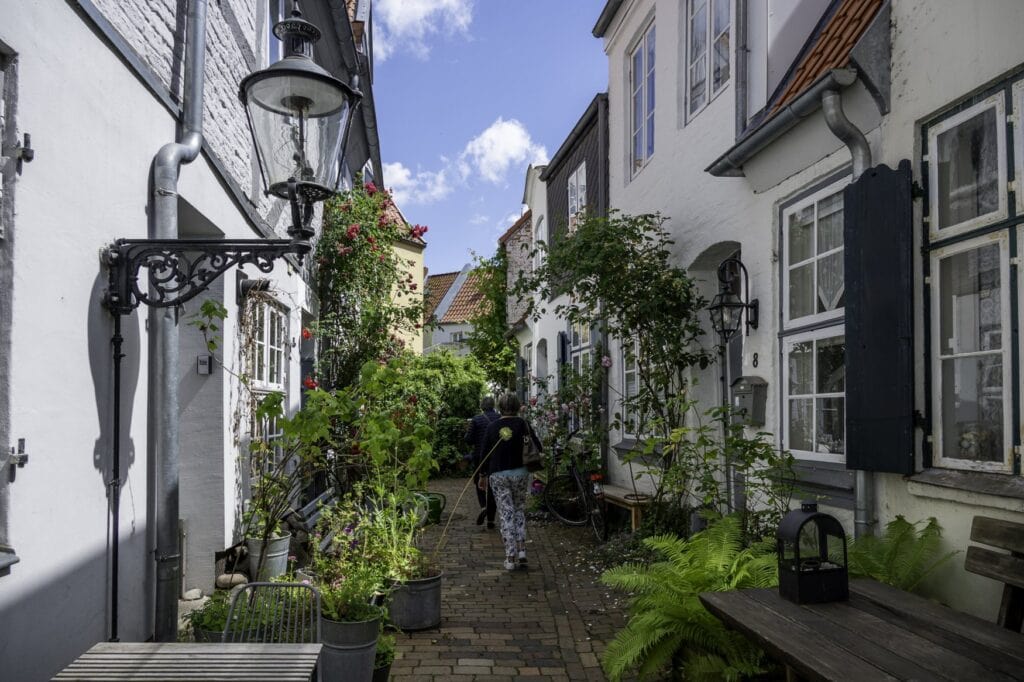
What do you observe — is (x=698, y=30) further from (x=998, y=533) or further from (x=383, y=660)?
(x=383, y=660)

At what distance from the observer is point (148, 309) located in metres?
4.13

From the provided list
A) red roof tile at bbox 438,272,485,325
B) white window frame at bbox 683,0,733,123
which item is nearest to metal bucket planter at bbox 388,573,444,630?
white window frame at bbox 683,0,733,123

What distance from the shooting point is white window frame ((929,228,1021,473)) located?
3424mm

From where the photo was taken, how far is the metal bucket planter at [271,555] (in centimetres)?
542

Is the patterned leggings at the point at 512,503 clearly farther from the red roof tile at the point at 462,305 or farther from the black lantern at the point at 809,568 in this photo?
the red roof tile at the point at 462,305

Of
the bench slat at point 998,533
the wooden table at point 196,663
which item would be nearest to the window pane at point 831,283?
the bench slat at point 998,533

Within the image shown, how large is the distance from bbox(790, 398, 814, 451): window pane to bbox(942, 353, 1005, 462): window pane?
139cm

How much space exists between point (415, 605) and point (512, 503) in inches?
73.5

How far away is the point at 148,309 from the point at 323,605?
5.83 ft

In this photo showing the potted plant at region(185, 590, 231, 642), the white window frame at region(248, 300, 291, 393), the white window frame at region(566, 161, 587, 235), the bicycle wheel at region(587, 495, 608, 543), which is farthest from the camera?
the white window frame at region(566, 161, 587, 235)

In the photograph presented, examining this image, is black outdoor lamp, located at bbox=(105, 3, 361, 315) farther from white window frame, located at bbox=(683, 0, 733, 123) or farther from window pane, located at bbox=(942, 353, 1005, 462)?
white window frame, located at bbox=(683, 0, 733, 123)

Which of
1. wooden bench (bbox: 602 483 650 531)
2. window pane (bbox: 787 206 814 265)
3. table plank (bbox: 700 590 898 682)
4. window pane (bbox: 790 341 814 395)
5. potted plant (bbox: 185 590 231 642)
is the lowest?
wooden bench (bbox: 602 483 650 531)

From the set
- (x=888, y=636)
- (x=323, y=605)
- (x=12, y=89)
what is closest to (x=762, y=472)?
(x=888, y=636)

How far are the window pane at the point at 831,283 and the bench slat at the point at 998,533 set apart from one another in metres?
1.75
